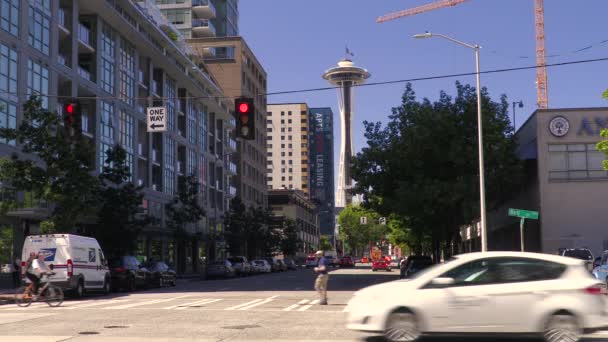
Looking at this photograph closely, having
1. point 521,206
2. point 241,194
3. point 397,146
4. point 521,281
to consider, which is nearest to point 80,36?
point 397,146

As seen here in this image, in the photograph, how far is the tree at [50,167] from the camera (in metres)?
32.5

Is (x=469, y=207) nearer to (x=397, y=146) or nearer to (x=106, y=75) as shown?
(x=397, y=146)

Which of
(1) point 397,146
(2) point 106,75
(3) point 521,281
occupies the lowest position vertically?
(3) point 521,281

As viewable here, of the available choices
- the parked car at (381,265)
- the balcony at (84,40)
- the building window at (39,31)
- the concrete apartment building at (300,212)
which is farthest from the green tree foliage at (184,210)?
the concrete apartment building at (300,212)

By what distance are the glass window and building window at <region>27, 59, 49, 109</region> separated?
44.1 inches

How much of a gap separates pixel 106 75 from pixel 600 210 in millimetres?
34390

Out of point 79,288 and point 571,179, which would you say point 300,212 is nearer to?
point 571,179

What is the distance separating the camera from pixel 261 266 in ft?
224

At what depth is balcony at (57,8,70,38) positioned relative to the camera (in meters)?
44.8

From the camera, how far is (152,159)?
61406mm

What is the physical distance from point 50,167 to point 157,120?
7894 mm

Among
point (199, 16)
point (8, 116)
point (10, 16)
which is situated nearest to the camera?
point (8, 116)

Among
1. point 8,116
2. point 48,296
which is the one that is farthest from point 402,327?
point 8,116

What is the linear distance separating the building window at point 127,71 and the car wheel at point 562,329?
47126 mm
